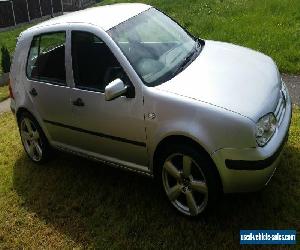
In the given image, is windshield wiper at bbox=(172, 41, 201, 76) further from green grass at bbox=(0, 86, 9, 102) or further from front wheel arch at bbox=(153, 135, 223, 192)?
green grass at bbox=(0, 86, 9, 102)

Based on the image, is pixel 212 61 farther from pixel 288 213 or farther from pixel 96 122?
pixel 288 213

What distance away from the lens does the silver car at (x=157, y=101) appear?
3.92 metres

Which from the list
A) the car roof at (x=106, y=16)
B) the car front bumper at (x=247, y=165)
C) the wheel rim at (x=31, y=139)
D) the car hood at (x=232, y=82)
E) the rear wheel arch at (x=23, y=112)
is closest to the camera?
the car front bumper at (x=247, y=165)

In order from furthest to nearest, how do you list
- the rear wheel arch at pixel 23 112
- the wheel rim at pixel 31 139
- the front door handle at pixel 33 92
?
the wheel rim at pixel 31 139
the rear wheel arch at pixel 23 112
the front door handle at pixel 33 92

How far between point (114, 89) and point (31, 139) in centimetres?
244

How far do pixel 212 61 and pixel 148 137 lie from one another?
1.17 m

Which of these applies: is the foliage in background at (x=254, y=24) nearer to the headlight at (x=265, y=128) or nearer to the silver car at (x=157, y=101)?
the silver car at (x=157, y=101)

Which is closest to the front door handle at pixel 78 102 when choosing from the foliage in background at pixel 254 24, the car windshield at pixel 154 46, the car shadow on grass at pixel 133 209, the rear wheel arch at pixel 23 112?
the car windshield at pixel 154 46

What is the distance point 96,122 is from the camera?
488cm

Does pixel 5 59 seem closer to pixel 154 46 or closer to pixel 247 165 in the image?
pixel 154 46

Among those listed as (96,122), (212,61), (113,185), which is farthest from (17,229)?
(212,61)

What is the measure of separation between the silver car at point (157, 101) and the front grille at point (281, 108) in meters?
0.02

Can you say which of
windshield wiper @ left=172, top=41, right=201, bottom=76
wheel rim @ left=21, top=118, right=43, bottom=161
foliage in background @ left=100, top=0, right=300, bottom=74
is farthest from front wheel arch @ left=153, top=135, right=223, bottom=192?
foliage in background @ left=100, top=0, right=300, bottom=74

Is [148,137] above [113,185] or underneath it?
above
